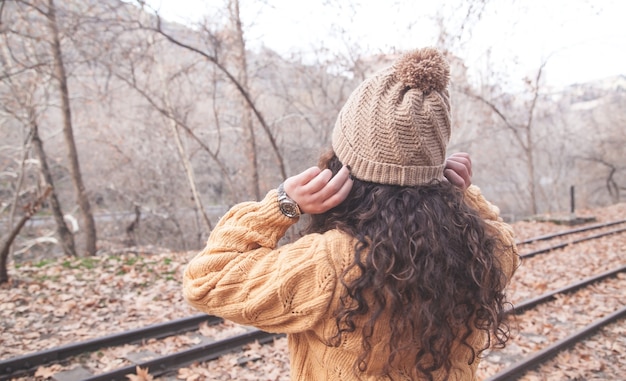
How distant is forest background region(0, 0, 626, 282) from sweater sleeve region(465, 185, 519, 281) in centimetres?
735

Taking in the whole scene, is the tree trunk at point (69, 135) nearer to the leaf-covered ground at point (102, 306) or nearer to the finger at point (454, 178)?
the leaf-covered ground at point (102, 306)

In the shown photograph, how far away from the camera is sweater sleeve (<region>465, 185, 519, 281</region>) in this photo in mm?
1405

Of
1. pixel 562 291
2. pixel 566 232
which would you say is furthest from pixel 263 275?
pixel 566 232

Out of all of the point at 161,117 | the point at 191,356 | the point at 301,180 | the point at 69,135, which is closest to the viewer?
the point at 301,180

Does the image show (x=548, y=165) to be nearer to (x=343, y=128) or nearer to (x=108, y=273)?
(x=108, y=273)

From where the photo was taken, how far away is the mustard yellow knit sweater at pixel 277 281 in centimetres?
119

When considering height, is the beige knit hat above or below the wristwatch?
above

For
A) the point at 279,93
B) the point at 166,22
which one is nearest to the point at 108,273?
the point at 166,22

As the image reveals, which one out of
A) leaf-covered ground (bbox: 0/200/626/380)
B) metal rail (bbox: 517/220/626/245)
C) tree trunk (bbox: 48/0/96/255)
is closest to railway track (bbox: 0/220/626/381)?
leaf-covered ground (bbox: 0/200/626/380)

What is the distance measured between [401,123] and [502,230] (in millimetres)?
588

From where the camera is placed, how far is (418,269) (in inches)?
46.1

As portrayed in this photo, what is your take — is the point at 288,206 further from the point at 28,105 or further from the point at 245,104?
the point at 245,104

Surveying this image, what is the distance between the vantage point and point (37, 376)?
408 centimetres

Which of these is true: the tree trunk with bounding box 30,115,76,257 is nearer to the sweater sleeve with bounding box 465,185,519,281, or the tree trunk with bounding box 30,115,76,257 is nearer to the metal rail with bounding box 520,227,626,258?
the metal rail with bounding box 520,227,626,258
